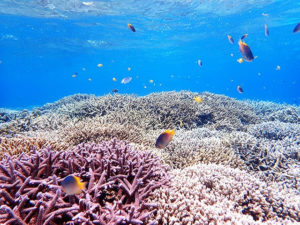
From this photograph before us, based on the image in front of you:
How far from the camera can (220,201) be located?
325 centimetres

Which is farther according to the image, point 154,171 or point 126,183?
point 154,171

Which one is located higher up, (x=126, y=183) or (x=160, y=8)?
(x=160, y=8)

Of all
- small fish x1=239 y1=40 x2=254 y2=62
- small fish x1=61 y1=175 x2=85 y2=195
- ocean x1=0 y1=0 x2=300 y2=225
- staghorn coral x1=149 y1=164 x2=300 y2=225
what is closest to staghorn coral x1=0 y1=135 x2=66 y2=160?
ocean x1=0 y1=0 x2=300 y2=225

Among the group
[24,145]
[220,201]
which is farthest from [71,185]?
[24,145]

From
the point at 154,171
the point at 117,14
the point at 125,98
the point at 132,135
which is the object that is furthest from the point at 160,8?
the point at 154,171

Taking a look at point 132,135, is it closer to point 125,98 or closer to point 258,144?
point 258,144

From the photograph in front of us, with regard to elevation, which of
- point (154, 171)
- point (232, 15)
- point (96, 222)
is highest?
point (232, 15)

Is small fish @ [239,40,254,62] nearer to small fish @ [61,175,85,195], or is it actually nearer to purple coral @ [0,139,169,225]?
purple coral @ [0,139,169,225]

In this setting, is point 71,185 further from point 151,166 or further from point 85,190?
point 151,166

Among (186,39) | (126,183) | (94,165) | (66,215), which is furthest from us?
(186,39)

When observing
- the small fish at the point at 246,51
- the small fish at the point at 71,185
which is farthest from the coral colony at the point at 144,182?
the small fish at the point at 246,51

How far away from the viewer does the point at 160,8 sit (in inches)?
1025

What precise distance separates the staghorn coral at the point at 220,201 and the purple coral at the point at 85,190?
257 millimetres

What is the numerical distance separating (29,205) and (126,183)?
4.27ft
